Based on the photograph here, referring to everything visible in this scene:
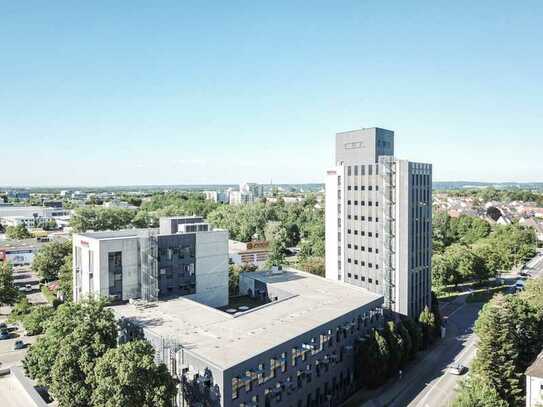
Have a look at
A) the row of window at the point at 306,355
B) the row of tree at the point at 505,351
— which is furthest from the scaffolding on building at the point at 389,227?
the row of tree at the point at 505,351

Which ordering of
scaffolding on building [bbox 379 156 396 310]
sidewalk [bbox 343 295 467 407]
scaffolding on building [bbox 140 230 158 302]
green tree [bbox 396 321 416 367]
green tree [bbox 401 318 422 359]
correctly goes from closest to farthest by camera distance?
sidewalk [bbox 343 295 467 407] → scaffolding on building [bbox 140 230 158 302] → green tree [bbox 396 321 416 367] → green tree [bbox 401 318 422 359] → scaffolding on building [bbox 379 156 396 310]

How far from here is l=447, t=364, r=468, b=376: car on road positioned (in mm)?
43500

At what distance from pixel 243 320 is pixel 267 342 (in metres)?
5.65

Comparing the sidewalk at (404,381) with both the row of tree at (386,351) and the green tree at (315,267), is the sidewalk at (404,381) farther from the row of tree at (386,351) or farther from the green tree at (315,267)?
the green tree at (315,267)

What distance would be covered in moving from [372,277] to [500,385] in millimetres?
20340

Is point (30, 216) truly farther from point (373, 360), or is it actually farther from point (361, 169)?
point (373, 360)

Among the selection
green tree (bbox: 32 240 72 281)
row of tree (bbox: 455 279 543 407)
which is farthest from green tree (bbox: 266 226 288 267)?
row of tree (bbox: 455 279 543 407)

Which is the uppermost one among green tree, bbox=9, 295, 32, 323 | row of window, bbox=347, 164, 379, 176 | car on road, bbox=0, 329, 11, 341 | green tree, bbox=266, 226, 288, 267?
row of window, bbox=347, 164, 379, 176

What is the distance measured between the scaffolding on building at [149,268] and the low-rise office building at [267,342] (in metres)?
1.39

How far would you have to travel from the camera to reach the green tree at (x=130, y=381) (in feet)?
81.5

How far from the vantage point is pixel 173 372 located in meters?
31.1

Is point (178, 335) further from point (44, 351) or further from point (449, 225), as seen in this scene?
point (449, 225)

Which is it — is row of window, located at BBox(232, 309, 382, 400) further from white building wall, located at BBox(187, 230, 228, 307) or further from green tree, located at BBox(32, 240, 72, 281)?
green tree, located at BBox(32, 240, 72, 281)

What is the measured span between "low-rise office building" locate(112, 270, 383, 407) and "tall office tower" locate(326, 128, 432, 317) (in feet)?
20.3
